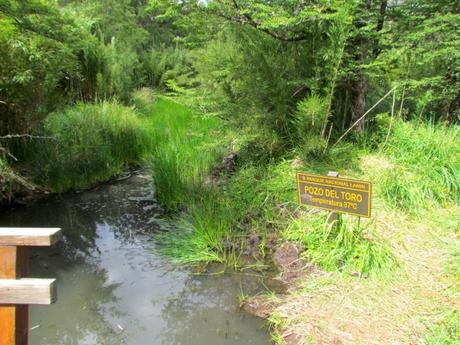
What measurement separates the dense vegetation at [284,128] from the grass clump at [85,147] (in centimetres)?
2

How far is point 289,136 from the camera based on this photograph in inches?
173

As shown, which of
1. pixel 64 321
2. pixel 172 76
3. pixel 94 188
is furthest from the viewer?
pixel 172 76

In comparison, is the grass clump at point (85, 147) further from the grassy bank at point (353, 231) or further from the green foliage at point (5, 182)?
the grassy bank at point (353, 231)

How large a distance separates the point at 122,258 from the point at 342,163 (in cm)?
233

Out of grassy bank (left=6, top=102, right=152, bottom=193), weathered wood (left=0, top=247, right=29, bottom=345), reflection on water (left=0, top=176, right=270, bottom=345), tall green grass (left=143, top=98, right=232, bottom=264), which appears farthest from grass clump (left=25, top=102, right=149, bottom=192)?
weathered wood (left=0, top=247, right=29, bottom=345)

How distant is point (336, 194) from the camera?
2.77 metres

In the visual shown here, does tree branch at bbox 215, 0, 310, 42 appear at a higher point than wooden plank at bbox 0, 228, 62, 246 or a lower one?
higher

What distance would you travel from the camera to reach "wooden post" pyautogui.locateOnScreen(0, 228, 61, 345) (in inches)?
54.1

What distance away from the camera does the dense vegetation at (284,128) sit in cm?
325

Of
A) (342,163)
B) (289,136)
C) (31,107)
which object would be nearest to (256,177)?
(289,136)

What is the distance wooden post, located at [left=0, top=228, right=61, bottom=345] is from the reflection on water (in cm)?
107

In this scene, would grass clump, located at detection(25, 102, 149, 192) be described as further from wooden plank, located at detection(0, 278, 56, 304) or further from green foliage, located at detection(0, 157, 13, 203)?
wooden plank, located at detection(0, 278, 56, 304)

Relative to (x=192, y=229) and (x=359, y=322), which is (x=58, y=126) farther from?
(x=359, y=322)

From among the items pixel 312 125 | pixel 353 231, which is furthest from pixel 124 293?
pixel 312 125
